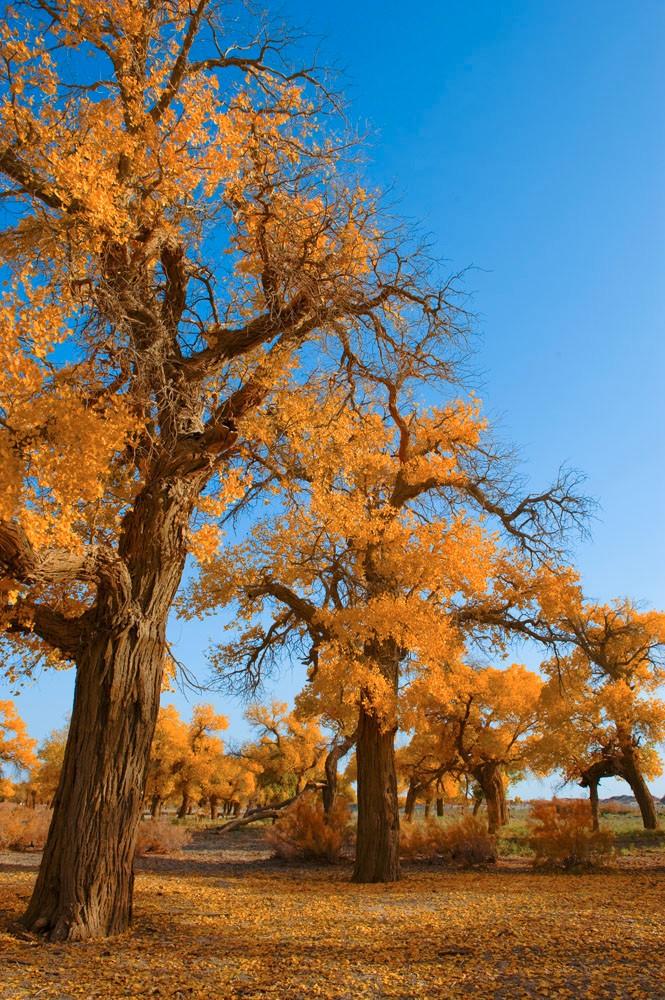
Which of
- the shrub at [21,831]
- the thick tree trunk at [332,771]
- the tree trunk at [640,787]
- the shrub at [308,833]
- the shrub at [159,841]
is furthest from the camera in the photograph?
the tree trunk at [640,787]

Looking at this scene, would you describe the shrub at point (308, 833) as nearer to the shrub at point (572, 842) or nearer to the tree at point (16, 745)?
the shrub at point (572, 842)

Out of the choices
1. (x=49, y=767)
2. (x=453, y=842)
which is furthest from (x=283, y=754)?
(x=453, y=842)

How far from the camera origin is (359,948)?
15.7ft

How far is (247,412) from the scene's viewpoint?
6.89m

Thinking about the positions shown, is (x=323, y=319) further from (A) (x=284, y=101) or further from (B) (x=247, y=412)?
(A) (x=284, y=101)

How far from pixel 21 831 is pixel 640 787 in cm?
2023

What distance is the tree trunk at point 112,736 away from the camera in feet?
16.8

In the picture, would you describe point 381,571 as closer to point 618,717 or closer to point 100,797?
point 100,797

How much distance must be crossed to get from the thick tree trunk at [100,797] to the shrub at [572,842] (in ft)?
31.6

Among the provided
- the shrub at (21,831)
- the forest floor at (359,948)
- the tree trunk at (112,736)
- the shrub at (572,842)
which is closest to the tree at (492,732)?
the shrub at (572,842)

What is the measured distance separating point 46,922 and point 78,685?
1.82 m

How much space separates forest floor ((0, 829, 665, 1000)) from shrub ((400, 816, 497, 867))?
5.63m

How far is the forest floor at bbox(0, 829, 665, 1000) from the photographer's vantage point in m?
3.76

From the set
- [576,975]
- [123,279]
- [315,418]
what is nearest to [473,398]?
[315,418]
